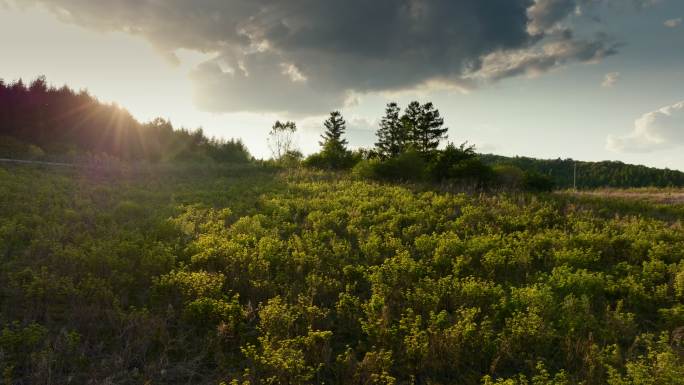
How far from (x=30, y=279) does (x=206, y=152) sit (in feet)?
138

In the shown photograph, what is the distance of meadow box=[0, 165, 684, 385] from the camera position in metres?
5.55

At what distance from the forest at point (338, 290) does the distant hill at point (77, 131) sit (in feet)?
57.6

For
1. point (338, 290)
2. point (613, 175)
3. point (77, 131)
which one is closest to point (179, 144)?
point (77, 131)

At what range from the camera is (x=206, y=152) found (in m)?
47.8

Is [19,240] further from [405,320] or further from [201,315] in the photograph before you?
[405,320]

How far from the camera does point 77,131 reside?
3638 cm

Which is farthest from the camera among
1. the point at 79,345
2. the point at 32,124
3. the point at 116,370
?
the point at 32,124

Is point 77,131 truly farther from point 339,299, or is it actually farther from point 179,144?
point 339,299

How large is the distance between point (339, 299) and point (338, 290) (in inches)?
16.0

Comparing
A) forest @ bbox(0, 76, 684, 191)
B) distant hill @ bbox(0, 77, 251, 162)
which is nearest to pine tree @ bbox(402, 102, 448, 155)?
forest @ bbox(0, 76, 684, 191)

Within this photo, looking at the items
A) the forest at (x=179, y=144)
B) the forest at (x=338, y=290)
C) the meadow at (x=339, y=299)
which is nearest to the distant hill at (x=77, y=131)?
the forest at (x=179, y=144)

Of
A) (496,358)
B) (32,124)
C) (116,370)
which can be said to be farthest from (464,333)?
(32,124)

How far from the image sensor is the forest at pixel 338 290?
5.58 metres

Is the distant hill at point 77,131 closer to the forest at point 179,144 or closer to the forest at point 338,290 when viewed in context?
the forest at point 179,144
